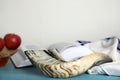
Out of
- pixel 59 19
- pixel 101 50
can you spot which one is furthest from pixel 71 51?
pixel 59 19

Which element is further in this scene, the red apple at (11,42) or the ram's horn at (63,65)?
the red apple at (11,42)

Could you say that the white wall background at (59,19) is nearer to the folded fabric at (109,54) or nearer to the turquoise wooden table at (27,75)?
the folded fabric at (109,54)

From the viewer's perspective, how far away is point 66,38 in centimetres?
118

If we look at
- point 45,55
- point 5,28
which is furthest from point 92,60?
point 5,28

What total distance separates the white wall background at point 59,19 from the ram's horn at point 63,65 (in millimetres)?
392

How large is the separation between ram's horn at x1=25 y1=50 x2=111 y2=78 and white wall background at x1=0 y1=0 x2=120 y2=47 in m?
0.39

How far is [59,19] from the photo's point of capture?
1.16 metres

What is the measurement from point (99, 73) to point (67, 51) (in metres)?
0.18

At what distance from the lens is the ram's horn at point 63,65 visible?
69 centimetres

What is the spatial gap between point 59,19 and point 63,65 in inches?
19.8

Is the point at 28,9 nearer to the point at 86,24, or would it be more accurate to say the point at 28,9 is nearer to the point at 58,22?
A: the point at 58,22

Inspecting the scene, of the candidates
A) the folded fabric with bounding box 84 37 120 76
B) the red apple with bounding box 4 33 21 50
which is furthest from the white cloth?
the red apple with bounding box 4 33 21 50

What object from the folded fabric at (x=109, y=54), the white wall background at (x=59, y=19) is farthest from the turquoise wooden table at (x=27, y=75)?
the white wall background at (x=59, y=19)

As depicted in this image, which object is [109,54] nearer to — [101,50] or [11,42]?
[101,50]
